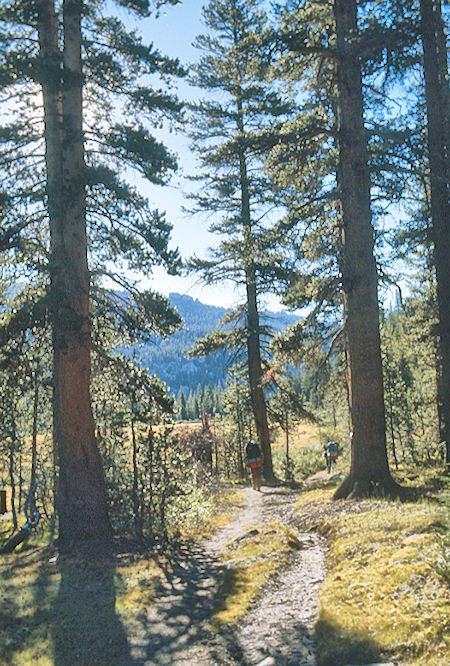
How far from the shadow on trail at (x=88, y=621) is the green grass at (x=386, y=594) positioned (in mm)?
1883

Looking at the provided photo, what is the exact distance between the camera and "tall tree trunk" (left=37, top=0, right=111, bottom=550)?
909 cm

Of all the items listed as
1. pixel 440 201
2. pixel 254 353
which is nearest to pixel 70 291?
pixel 440 201

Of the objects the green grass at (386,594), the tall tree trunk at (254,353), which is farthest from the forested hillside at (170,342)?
the tall tree trunk at (254,353)

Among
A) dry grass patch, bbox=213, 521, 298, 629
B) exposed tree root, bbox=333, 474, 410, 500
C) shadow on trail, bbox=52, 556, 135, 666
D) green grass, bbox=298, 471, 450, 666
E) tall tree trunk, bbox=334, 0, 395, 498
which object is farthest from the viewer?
tall tree trunk, bbox=334, 0, 395, 498

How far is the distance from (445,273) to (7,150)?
9.56m

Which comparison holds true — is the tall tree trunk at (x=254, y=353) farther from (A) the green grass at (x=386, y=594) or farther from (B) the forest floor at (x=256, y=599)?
(A) the green grass at (x=386, y=594)

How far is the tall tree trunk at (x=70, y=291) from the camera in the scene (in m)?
9.09

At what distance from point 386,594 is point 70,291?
7008 millimetres

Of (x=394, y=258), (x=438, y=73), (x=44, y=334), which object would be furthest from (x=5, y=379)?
Answer: (x=438, y=73)

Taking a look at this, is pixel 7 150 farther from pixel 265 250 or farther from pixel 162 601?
pixel 162 601

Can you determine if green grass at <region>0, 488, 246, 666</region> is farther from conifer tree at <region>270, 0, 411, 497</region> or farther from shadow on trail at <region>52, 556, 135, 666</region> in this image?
conifer tree at <region>270, 0, 411, 497</region>

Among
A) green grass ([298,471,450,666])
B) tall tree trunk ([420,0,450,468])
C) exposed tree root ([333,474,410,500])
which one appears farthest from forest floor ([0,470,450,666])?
tall tree trunk ([420,0,450,468])

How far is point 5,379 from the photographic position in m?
10.3

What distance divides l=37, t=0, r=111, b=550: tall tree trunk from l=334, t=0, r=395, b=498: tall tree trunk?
445 cm
